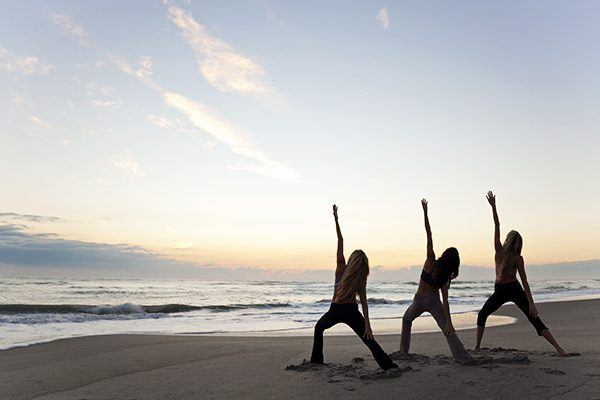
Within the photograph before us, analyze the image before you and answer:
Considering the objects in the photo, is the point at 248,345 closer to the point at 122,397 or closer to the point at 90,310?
the point at 122,397

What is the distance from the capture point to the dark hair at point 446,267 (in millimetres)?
6039

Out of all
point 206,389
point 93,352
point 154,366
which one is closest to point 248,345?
point 154,366

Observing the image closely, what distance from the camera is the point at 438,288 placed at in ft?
20.7

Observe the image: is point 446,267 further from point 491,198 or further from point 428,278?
point 491,198

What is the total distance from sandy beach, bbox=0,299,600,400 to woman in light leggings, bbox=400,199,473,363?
0.29 m

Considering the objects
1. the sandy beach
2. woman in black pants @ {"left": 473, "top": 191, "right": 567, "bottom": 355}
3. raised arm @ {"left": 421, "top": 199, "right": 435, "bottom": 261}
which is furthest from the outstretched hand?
the sandy beach

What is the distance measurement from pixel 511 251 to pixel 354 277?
2.74 m

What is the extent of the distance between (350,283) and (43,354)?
6730 millimetres

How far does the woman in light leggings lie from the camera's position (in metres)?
6.04

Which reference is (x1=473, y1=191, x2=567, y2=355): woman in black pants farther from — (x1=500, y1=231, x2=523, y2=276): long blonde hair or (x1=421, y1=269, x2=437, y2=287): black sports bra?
(x1=421, y1=269, x2=437, y2=287): black sports bra

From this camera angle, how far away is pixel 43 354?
858cm

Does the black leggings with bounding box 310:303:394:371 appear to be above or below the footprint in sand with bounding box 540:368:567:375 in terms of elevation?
above

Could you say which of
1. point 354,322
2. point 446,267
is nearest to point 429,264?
point 446,267

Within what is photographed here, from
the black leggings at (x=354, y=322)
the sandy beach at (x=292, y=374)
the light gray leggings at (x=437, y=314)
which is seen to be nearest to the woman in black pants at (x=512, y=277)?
the sandy beach at (x=292, y=374)
